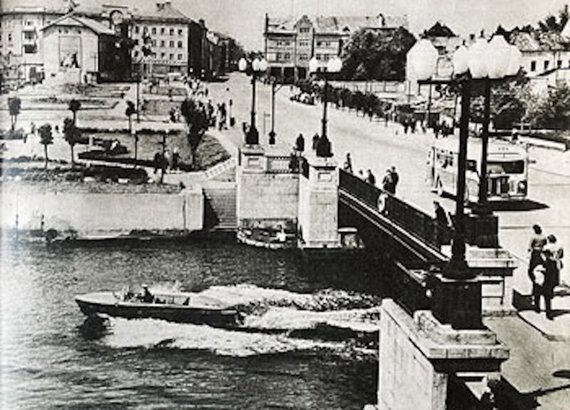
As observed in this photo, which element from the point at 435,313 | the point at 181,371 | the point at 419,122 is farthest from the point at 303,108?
the point at 435,313

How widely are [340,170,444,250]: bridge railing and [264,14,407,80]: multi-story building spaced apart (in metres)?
0.74


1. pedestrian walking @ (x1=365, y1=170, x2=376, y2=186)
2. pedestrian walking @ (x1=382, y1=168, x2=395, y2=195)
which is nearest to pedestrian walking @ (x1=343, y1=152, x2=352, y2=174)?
pedestrian walking @ (x1=365, y1=170, x2=376, y2=186)

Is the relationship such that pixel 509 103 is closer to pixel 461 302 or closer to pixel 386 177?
pixel 386 177

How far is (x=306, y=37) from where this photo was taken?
379 cm

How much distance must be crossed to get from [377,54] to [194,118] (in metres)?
1.05

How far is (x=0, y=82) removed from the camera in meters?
3.55

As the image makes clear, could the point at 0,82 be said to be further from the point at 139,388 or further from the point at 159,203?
the point at 159,203

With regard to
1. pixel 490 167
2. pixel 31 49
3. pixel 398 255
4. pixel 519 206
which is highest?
pixel 31 49

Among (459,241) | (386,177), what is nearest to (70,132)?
(386,177)

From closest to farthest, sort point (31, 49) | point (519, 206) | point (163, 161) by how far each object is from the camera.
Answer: point (31, 49) → point (519, 206) → point (163, 161)

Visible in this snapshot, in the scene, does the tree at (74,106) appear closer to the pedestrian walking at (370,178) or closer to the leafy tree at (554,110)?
the pedestrian walking at (370,178)

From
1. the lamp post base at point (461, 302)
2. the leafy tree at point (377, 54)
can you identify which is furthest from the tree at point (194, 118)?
the lamp post base at point (461, 302)

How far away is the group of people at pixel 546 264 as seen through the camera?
132 inches

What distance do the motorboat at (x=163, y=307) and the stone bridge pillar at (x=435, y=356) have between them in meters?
1.73
